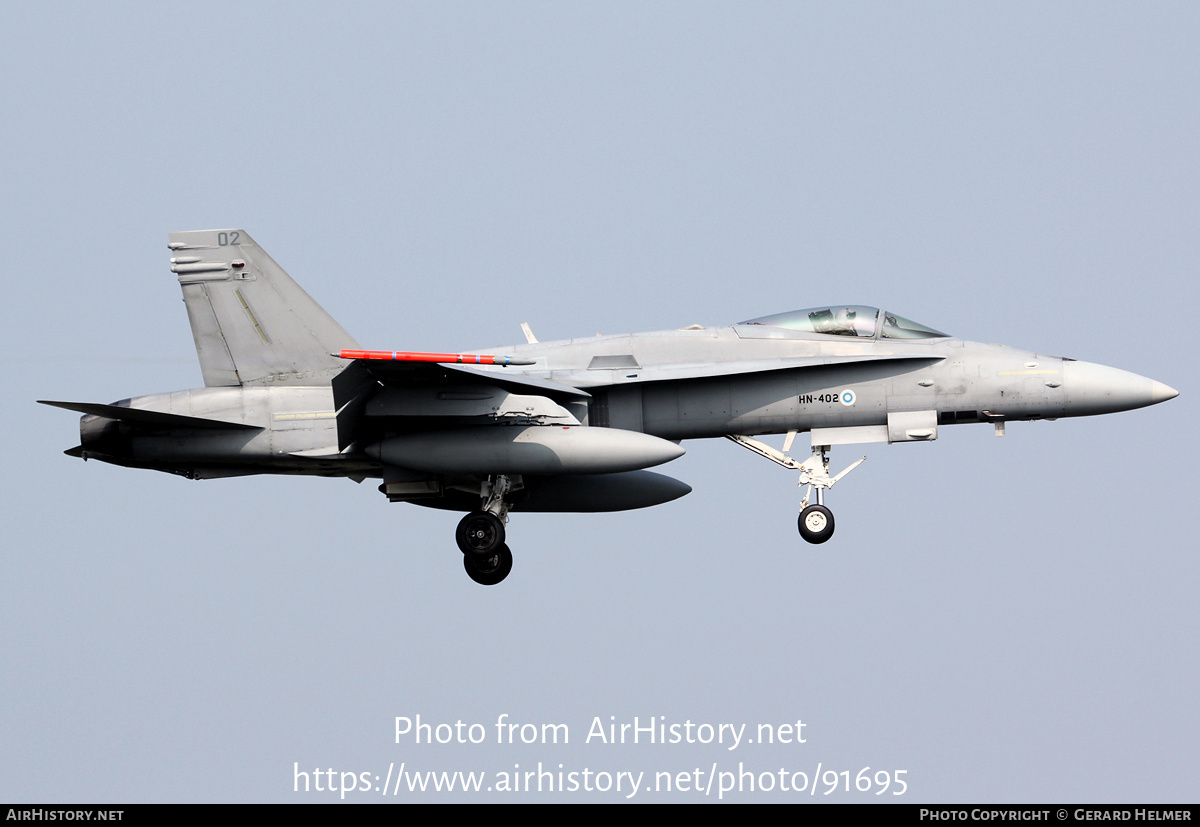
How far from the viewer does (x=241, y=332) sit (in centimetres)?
1593

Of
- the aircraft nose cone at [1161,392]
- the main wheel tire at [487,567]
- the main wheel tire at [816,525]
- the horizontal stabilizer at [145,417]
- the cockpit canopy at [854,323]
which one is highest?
the cockpit canopy at [854,323]

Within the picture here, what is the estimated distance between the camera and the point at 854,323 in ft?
51.6

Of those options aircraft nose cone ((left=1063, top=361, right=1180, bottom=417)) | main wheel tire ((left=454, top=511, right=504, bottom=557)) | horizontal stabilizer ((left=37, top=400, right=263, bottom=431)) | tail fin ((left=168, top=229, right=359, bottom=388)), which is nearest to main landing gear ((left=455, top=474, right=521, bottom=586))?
main wheel tire ((left=454, top=511, right=504, bottom=557))

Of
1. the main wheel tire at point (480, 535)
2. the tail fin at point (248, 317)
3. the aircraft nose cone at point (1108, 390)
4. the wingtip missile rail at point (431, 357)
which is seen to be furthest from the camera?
the tail fin at point (248, 317)

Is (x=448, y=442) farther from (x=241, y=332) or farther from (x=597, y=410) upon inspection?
(x=241, y=332)

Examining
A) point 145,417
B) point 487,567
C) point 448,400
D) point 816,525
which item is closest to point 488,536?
point 487,567

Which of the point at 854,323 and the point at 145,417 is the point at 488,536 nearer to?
the point at 145,417

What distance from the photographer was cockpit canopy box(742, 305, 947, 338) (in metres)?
15.7

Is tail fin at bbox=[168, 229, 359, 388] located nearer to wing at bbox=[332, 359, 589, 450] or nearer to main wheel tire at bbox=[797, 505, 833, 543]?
wing at bbox=[332, 359, 589, 450]

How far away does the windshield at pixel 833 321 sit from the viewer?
15711 millimetres

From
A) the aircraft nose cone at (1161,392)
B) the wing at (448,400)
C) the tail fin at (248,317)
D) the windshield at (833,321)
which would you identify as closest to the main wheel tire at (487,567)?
the wing at (448,400)

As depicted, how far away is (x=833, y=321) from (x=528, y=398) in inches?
141

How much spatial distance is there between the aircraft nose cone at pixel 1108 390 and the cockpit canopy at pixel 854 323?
1487 millimetres

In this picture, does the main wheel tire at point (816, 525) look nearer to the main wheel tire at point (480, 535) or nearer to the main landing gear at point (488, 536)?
the main landing gear at point (488, 536)
